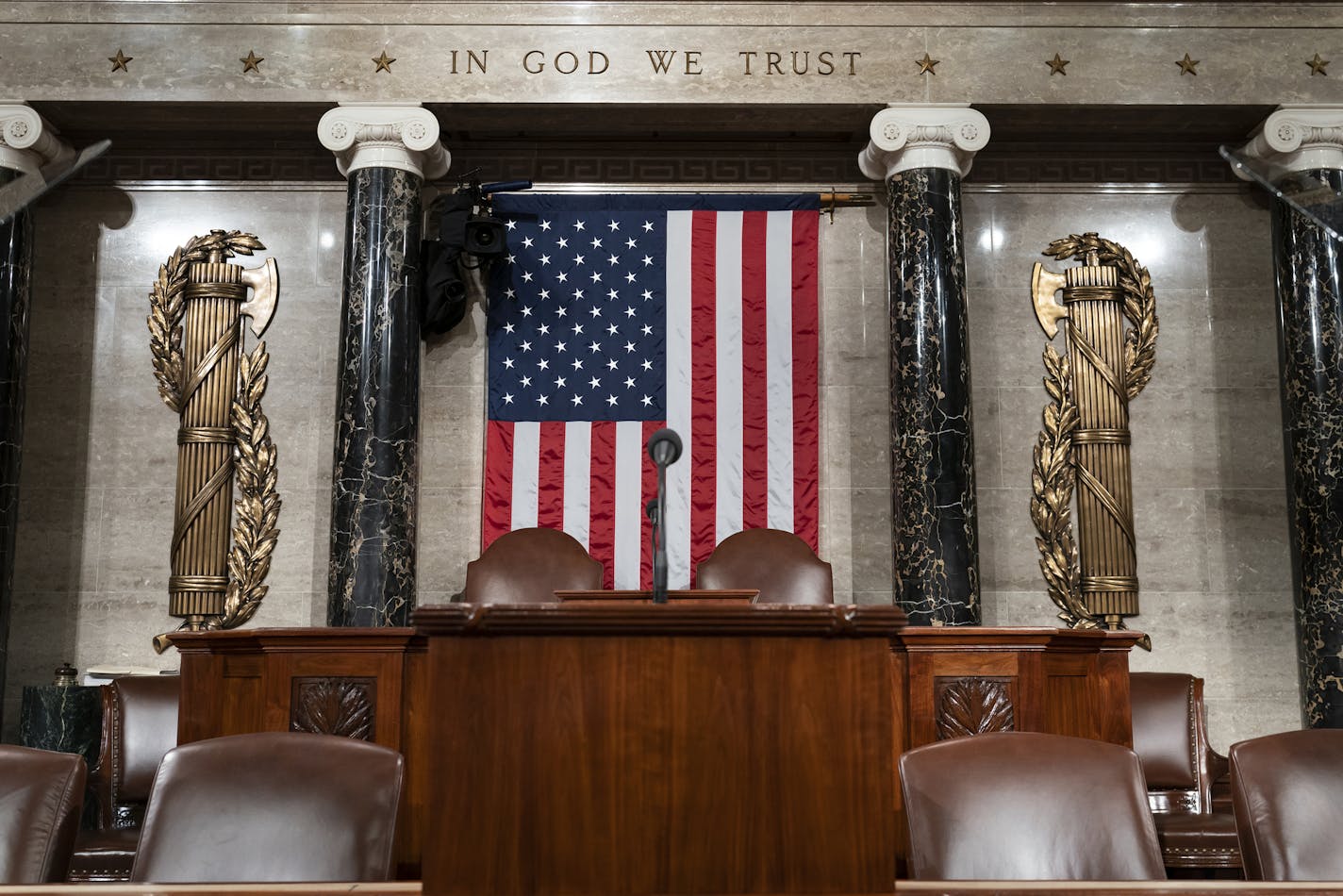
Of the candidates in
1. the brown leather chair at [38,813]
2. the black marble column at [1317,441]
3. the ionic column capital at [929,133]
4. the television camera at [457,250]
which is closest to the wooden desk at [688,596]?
the brown leather chair at [38,813]

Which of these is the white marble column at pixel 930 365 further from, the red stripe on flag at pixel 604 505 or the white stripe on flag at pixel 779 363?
the red stripe on flag at pixel 604 505

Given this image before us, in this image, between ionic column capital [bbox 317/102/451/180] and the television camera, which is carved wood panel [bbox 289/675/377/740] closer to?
the television camera

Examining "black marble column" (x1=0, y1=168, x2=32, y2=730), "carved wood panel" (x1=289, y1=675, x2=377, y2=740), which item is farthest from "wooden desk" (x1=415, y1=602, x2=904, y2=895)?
"black marble column" (x1=0, y1=168, x2=32, y2=730)

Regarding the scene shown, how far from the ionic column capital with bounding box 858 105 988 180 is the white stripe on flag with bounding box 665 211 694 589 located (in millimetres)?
1500

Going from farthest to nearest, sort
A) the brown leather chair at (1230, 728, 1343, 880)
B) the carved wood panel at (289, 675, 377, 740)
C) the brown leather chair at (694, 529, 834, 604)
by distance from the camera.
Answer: the brown leather chair at (694, 529, 834, 604) < the carved wood panel at (289, 675, 377, 740) < the brown leather chair at (1230, 728, 1343, 880)

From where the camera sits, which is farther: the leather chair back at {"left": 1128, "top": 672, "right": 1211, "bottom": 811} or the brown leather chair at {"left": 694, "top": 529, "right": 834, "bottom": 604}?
the brown leather chair at {"left": 694, "top": 529, "right": 834, "bottom": 604}

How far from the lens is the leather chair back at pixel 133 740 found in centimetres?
504

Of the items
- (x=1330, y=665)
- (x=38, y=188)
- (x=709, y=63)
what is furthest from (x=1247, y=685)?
(x=38, y=188)

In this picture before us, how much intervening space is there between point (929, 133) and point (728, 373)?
2.02 metres

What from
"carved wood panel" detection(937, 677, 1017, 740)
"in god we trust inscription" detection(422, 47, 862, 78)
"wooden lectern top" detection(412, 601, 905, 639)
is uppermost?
"in god we trust inscription" detection(422, 47, 862, 78)

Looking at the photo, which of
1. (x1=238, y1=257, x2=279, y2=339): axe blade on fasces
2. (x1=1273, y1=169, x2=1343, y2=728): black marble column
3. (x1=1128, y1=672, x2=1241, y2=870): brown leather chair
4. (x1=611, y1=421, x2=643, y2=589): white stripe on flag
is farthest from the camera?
(x1=238, y1=257, x2=279, y2=339): axe blade on fasces

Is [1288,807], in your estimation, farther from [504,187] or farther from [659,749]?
[504,187]

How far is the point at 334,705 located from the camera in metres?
4.56

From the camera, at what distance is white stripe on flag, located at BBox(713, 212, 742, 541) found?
328 inches
